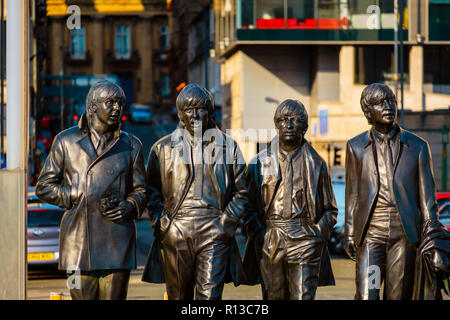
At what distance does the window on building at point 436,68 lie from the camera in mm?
46688

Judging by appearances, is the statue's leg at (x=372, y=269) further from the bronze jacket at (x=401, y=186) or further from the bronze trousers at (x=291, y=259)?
the bronze trousers at (x=291, y=259)

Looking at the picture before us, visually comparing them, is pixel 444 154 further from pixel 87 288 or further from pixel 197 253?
pixel 87 288

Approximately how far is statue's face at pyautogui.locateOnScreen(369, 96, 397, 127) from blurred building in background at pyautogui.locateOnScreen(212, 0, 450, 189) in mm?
35386

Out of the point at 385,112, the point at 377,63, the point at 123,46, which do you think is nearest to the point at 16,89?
the point at 385,112

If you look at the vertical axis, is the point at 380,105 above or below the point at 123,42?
below

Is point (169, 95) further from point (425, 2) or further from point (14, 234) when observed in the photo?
point (14, 234)

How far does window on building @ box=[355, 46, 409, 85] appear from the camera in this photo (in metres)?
46.3

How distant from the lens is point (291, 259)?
10.1m

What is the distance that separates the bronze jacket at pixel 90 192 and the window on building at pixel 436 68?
38.4 meters

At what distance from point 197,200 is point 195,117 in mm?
763

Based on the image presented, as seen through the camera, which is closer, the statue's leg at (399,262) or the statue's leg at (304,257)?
the statue's leg at (399,262)

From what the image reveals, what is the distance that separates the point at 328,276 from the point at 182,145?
75.4 inches

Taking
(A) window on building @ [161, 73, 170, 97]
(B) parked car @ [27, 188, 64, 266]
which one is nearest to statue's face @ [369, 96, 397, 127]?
(B) parked car @ [27, 188, 64, 266]

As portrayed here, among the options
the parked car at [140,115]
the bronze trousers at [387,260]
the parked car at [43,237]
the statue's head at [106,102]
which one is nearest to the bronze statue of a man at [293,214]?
the bronze trousers at [387,260]
